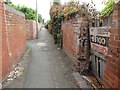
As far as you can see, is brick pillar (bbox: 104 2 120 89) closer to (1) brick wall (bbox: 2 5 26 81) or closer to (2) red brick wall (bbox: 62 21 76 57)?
(1) brick wall (bbox: 2 5 26 81)

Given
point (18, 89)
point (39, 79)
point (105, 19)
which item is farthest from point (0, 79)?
point (105, 19)

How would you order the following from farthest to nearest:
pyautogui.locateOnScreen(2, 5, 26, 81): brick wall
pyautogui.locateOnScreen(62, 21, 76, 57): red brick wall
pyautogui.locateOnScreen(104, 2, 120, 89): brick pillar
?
pyautogui.locateOnScreen(62, 21, 76, 57): red brick wall < pyautogui.locateOnScreen(2, 5, 26, 81): brick wall < pyautogui.locateOnScreen(104, 2, 120, 89): brick pillar

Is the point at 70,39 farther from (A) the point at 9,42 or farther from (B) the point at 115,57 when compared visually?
(B) the point at 115,57

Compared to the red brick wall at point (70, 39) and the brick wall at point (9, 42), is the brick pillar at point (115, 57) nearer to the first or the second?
the brick wall at point (9, 42)

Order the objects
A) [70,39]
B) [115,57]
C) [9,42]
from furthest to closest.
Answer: [70,39] < [9,42] < [115,57]

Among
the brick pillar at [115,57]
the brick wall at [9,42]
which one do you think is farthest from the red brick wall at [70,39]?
the brick pillar at [115,57]

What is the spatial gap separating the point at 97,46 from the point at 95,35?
0.45 meters

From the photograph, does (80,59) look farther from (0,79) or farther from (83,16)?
(0,79)

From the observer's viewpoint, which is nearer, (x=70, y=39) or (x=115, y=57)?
(x=115, y=57)

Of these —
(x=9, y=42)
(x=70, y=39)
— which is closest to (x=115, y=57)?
(x=9, y=42)

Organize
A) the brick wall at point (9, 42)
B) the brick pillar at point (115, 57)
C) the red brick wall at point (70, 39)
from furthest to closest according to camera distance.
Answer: the red brick wall at point (70, 39)
the brick wall at point (9, 42)
the brick pillar at point (115, 57)

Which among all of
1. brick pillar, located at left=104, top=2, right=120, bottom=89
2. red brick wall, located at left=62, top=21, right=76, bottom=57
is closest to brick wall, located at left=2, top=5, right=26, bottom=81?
red brick wall, located at left=62, top=21, right=76, bottom=57

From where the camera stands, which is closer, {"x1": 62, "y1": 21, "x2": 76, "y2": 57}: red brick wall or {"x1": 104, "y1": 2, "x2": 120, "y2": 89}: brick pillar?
{"x1": 104, "y1": 2, "x2": 120, "y2": 89}: brick pillar

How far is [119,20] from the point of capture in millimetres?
3963
